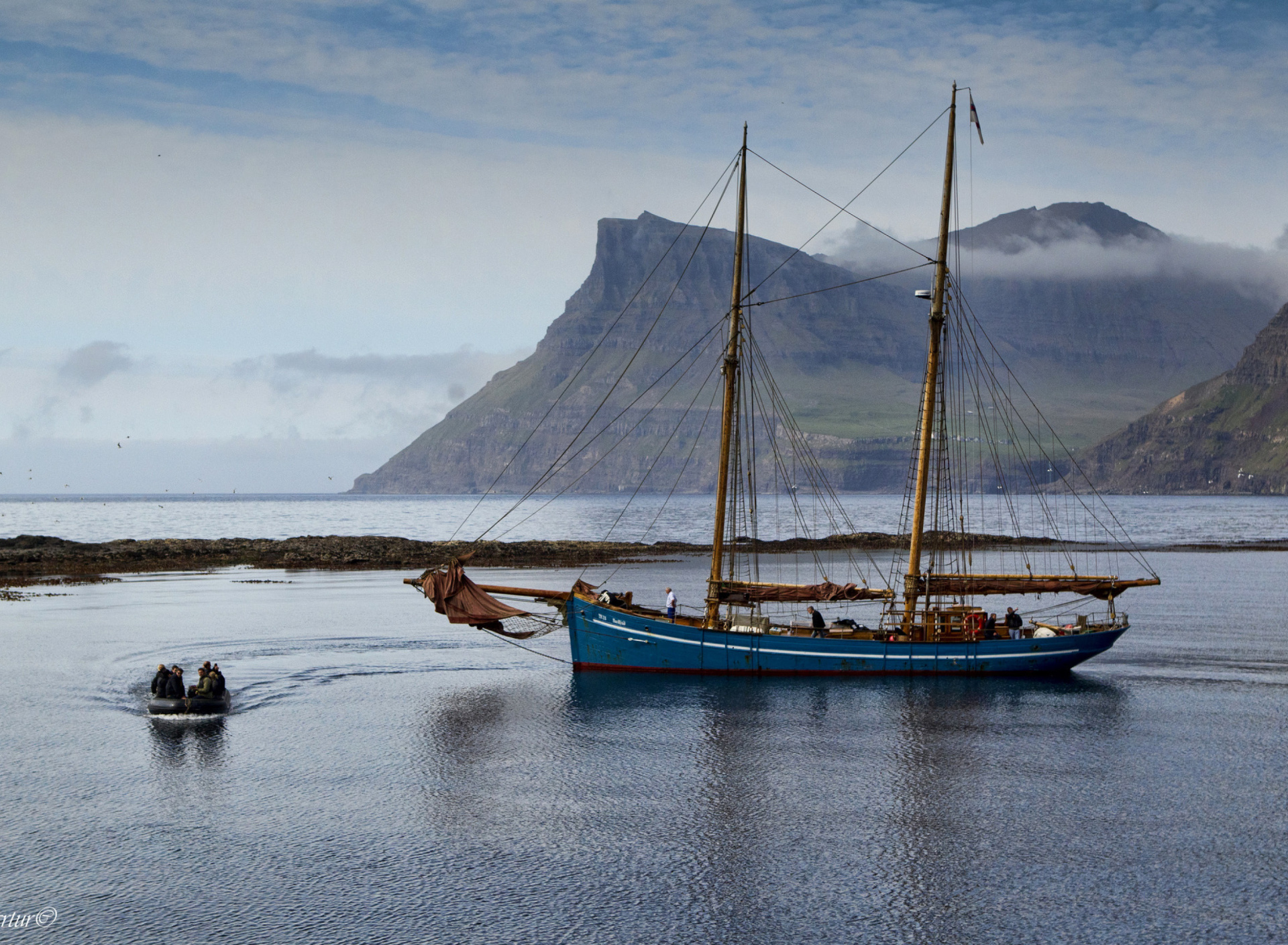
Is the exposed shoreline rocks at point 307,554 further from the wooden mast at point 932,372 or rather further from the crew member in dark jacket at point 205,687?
the crew member in dark jacket at point 205,687

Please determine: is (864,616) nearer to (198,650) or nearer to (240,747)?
(198,650)

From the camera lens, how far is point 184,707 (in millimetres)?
47469

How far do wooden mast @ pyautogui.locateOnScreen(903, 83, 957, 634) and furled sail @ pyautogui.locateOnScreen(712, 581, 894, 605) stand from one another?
4.89ft

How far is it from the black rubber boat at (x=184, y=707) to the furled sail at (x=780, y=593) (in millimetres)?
26230

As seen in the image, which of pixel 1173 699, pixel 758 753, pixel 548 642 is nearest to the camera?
pixel 758 753

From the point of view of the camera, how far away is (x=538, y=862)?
97.0 ft

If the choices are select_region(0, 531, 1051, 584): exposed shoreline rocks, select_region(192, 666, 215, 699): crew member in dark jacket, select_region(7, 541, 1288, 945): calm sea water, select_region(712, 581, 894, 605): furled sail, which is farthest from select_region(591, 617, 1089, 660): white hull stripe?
select_region(0, 531, 1051, 584): exposed shoreline rocks

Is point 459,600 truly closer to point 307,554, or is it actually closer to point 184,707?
point 184,707

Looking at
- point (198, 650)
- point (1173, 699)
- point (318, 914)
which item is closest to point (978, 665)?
point (1173, 699)

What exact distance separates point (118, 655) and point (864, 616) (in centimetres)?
5501

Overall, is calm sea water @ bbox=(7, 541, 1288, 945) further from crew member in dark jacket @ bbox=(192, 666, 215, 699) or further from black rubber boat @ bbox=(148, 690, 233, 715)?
crew member in dark jacket @ bbox=(192, 666, 215, 699)

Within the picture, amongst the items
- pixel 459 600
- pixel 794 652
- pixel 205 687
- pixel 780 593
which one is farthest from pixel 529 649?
pixel 205 687

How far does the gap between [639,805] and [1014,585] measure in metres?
33.9

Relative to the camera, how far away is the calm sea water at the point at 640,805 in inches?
1035
